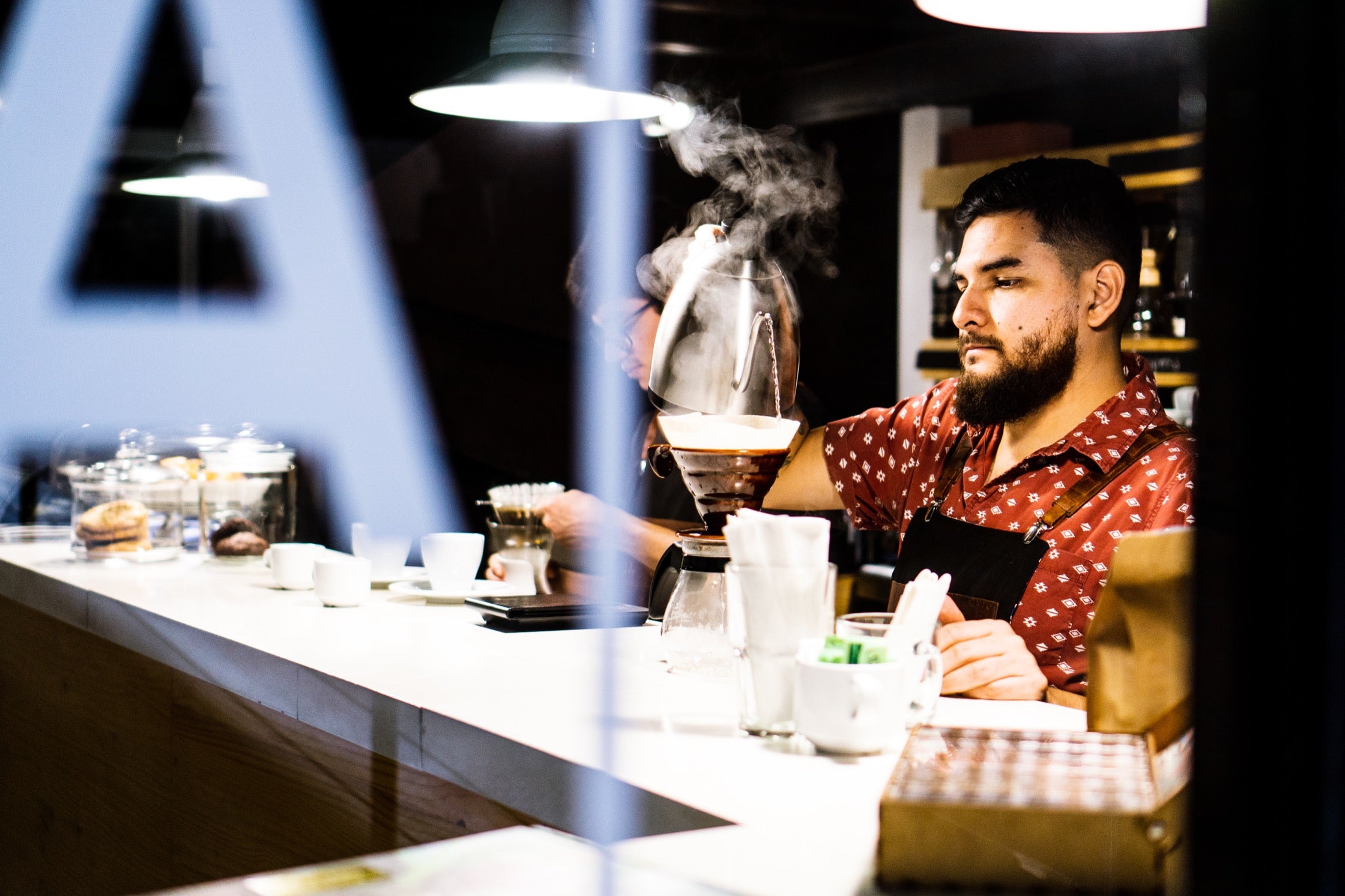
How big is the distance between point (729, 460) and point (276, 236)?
16.5 feet

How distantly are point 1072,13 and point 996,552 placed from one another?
0.84 m

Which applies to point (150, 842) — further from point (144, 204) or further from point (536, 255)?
point (144, 204)

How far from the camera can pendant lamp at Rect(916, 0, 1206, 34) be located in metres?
1.59

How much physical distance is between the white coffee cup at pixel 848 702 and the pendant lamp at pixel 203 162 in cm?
269

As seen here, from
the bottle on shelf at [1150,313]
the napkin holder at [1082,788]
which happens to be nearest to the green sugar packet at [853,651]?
the napkin holder at [1082,788]

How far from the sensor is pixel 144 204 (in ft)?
20.2

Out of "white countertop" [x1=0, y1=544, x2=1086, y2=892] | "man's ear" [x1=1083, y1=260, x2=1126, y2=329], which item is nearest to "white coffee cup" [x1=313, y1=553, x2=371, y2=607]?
"white countertop" [x1=0, y1=544, x2=1086, y2=892]

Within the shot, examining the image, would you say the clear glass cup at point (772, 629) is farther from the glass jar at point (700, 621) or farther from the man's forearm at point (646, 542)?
the man's forearm at point (646, 542)

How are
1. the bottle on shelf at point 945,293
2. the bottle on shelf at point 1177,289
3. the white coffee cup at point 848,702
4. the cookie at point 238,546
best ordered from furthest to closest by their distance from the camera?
the bottle on shelf at point 945,293, the bottle on shelf at point 1177,289, the cookie at point 238,546, the white coffee cup at point 848,702

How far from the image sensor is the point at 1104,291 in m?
2.25

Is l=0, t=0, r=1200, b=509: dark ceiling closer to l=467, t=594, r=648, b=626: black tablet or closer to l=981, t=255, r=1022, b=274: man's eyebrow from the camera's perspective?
l=981, t=255, r=1022, b=274: man's eyebrow

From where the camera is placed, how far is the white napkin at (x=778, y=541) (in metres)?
1.25

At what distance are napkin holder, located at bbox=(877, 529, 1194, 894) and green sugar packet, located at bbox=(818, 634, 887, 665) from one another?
15 centimetres

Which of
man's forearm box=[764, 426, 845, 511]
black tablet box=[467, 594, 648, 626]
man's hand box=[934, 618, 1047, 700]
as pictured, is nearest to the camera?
man's hand box=[934, 618, 1047, 700]
